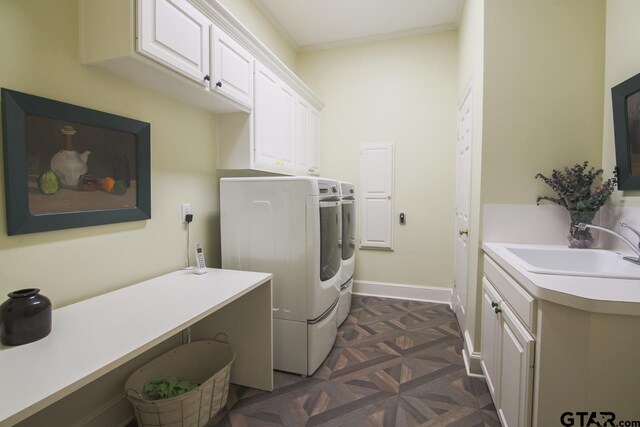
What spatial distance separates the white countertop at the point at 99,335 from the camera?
758 millimetres

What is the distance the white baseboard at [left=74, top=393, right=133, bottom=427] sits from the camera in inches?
56.1

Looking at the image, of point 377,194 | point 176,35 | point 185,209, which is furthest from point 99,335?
point 377,194

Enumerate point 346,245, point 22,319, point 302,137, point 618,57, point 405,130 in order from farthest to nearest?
point 405,130
point 302,137
point 346,245
point 618,57
point 22,319

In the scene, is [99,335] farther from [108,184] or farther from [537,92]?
[537,92]

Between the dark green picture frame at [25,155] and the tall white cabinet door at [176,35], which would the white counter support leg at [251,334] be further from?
the tall white cabinet door at [176,35]

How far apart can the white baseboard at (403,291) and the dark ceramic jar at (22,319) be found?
301cm

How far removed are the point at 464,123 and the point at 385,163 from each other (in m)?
1.00

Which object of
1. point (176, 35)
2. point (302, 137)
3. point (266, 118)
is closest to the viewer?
point (176, 35)

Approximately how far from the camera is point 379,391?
6.14 ft

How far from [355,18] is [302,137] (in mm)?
1356

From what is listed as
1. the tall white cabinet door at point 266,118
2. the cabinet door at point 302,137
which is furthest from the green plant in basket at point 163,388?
the cabinet door at point 302,137

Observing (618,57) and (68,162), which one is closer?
(68,162)

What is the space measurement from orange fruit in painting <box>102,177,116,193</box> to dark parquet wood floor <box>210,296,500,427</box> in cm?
136

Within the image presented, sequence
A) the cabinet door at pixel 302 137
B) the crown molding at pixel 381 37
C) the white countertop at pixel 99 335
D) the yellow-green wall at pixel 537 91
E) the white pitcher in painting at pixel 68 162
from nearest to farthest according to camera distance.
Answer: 1. the white countertop at pixel 99 335
2. the white pitcher in painting at pixel 68 162
3. the yellow-green wall at pixel 537 91
4. the cabinet door at pixel 302 137
5. the crown molding at pixel 381 37
